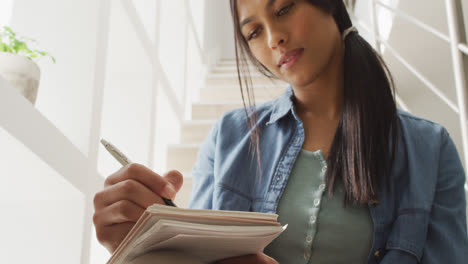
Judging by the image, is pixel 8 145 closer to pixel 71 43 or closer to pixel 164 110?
pixel 71 43

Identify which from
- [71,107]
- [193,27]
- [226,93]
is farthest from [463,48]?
[193,27]

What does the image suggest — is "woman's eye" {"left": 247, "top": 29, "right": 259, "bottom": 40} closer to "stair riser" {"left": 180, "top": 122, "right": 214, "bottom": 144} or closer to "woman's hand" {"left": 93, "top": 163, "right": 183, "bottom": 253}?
"woman's hand" {"left": 93, "top": 163, "right": 183, "bottom": 253}

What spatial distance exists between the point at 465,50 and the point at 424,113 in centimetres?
82

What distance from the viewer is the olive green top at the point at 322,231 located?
32.6 inches

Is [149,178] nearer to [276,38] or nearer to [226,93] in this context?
[276,38]

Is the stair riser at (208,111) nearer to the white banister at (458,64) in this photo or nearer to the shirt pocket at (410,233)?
the white banister at (458,64)

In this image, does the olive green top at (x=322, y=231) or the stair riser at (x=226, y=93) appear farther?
the stair riser at (x=226, y=93)

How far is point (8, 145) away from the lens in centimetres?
72

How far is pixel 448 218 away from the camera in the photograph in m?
0.86

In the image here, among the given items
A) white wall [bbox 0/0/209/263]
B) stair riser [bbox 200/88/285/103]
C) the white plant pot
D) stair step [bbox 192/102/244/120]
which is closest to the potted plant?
the white plant pot

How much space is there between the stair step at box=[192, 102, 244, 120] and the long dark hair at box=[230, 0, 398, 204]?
127 cm

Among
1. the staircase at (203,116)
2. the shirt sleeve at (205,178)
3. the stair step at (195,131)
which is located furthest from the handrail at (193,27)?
the shirt sleeve at (205,178)

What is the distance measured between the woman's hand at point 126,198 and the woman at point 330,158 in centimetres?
33

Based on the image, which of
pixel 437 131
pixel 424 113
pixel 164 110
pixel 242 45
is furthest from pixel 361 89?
pixel 164 110
